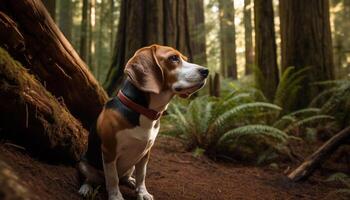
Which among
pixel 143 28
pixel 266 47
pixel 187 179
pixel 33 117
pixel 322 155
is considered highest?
pixel 143 28

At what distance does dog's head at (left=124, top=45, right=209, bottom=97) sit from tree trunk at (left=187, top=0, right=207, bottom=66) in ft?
32.4

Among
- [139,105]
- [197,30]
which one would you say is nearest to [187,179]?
[139,105]

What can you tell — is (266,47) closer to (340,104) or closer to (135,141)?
(340,104)

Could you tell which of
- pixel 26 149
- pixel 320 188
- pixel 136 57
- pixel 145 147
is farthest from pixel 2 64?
pixel 320 188

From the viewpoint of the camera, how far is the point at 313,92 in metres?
8.29

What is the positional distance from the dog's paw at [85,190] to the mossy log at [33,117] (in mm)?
512

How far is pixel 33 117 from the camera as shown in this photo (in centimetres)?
346

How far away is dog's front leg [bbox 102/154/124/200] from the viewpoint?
335 centimetres

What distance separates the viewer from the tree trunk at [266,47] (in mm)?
9039

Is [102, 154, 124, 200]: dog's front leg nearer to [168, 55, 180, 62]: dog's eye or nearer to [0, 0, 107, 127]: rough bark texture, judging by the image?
[168, 55, 180, 62]: dog's eye

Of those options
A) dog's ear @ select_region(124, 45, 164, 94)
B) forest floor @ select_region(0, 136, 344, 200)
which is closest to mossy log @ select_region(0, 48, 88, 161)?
forest floor @ select_region(0, 136, 344, 200)

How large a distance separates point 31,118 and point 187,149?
3567mm

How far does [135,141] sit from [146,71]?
0.62 m

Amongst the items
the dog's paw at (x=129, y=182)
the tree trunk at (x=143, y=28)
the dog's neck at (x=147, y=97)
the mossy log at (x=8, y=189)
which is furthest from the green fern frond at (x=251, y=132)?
the mossy log at (x=8, y=189)
